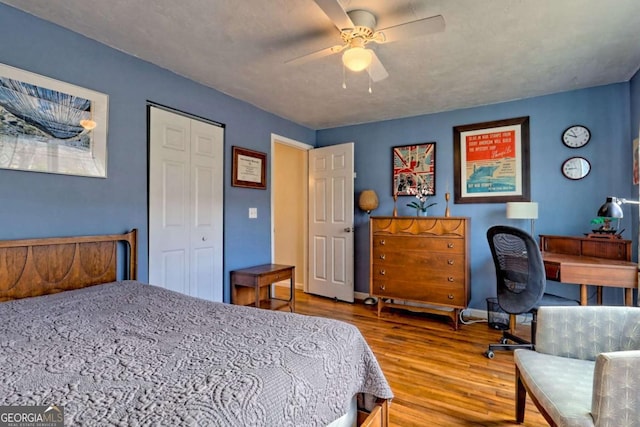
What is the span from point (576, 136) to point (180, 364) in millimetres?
3923

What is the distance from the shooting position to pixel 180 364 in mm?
990

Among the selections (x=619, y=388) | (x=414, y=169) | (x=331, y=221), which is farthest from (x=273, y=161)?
(x=619, y=388)

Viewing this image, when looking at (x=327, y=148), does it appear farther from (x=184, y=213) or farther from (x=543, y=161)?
(x=543, y=161)

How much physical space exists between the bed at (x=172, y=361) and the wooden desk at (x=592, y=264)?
2.07 m

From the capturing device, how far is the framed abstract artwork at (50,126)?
6.23 ft

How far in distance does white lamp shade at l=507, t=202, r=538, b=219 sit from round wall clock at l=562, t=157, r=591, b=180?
1.68 feet

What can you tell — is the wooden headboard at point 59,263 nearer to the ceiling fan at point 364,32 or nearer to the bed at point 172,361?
the bed at point 172,361

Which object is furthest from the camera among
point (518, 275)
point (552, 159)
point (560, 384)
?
point (552, 159)

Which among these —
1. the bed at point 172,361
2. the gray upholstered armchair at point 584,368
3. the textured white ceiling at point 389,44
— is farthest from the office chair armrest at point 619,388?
the textured white ceiling at point 389,44

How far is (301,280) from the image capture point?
5.12 m

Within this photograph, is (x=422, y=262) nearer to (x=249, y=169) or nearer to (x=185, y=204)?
(x=249, y=169)

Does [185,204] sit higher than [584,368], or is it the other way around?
[185,204]

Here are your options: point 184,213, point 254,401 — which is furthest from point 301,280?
point 254,401

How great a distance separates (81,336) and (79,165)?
1.45 metres
